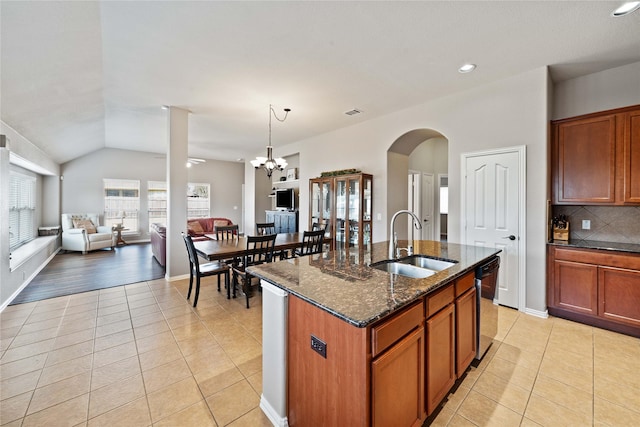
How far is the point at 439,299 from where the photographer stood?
5.39 ft

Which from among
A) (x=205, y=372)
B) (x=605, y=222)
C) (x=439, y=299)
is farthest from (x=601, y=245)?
(x=205, y=372)

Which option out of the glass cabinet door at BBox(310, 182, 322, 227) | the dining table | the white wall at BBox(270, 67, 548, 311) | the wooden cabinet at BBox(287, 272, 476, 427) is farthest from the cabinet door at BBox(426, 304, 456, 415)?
the glass cabinet door at BBox(310, 182, 322, 227)

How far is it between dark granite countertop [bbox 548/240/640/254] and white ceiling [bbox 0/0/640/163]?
2.02 meters

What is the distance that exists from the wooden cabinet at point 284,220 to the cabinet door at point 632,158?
19.6 feet

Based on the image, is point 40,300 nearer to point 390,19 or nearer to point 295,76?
point 295,76

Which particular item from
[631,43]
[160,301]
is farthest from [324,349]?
[631,43]

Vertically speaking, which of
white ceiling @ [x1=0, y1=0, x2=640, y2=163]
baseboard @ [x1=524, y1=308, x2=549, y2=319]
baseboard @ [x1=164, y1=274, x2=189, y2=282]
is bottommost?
baseboard @ [x1=524, y1=308, x2=549, y2=319]

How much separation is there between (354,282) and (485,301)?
1365 millimetres

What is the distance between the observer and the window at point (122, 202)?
26.5ft

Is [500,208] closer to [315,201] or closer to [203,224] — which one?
[315,201]

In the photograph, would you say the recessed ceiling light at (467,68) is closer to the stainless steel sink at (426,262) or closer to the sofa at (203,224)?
the stainless steel sink at (426,262)

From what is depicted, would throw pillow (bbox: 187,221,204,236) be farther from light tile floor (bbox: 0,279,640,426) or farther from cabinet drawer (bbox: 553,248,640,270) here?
cabinet drawer (bbox: 553,248,640,270)

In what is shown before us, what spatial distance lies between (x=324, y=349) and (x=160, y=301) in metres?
3.25

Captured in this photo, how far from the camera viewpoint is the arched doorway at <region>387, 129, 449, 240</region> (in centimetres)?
483
